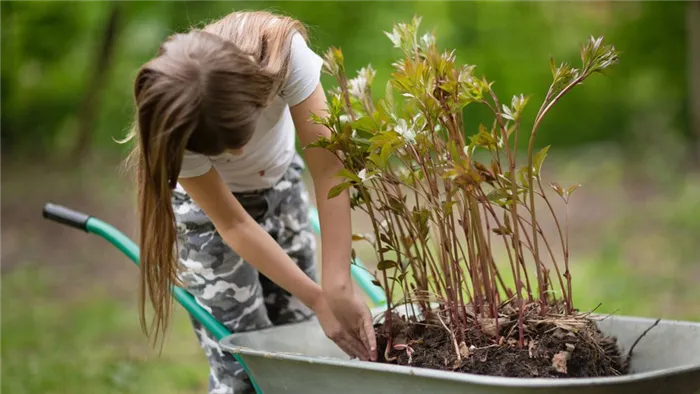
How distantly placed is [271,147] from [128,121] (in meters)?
1.32

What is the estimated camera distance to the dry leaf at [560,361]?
1324 mm

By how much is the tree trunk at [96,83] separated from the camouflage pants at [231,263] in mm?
2799

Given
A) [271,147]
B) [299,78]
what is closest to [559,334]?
[299,78]

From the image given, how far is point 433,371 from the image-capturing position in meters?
1.23

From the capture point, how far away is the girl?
4.59 ft

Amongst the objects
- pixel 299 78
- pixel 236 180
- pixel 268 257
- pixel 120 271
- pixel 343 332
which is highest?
pixel 120 271

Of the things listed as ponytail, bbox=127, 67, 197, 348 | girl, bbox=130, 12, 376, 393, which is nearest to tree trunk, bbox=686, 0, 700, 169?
girl, bbox=130, 12, 376, 393

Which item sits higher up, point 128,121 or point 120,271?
point 128,121

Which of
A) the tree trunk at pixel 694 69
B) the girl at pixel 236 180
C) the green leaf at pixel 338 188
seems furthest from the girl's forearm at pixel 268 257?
the tree trunk at pixel 694 69

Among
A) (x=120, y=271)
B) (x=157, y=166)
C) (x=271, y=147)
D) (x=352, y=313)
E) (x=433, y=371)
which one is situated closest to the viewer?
(x=433, y=371)

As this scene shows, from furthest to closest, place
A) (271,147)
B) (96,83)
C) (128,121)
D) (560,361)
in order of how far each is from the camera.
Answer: (96,83), (128,121), (271,147), (560,361)

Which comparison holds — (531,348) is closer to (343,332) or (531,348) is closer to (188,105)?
(343,332)

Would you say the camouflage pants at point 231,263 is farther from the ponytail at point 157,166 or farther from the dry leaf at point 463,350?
the dry leaf at point 463,350

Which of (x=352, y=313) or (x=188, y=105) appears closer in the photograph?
(x=188, y=105)
